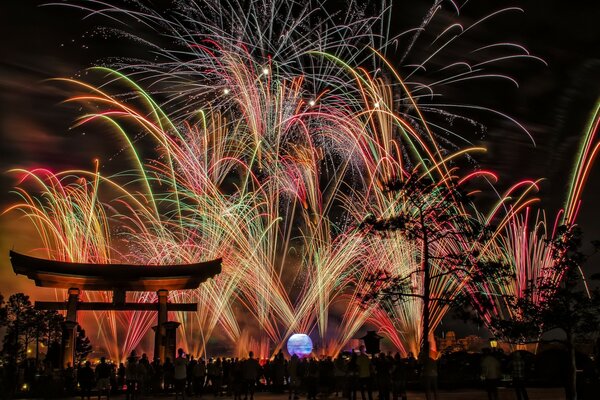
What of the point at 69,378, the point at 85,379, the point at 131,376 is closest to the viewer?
the point at 131,376

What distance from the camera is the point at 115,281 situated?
88.7ft

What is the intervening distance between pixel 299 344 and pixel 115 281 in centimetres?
1403

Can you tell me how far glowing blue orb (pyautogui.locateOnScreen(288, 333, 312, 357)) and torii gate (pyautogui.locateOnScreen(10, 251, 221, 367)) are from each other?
35.9ft

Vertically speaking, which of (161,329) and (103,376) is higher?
(161,329)

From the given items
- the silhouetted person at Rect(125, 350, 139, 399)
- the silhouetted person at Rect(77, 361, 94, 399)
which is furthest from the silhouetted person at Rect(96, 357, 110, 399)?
the silhouetted person at Rect(77, 361, 94, 399)

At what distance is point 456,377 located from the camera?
2639cm

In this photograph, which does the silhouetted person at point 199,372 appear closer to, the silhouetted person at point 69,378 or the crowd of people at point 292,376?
the crowd of people at point 292,376

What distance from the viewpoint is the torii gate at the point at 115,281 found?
25.7 meters

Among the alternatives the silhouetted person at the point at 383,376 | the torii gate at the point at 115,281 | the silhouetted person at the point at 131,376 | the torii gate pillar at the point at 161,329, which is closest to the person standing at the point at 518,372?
the silhouetted person at the point at 383,376

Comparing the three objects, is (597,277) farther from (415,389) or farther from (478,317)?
(415,389)

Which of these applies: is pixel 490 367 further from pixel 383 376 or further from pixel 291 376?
pixel 291 376

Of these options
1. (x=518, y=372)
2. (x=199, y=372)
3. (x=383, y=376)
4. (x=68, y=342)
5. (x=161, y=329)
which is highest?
(x=161, y=329)

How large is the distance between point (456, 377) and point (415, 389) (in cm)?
217

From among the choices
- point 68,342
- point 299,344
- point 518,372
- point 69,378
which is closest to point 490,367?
point 518,372
